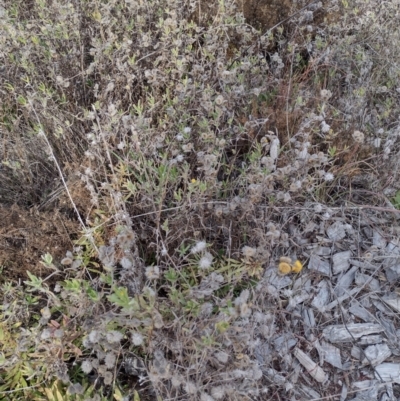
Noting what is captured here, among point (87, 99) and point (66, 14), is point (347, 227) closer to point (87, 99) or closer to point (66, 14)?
point (87, 99)

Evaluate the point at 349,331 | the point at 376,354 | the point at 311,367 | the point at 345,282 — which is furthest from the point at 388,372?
the point at 345,282

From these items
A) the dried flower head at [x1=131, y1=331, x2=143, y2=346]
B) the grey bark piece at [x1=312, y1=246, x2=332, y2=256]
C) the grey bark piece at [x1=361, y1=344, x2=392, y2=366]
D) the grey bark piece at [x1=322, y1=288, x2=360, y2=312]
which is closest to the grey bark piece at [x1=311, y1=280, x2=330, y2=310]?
the grey bark piece at [x1=322, y1=288, x2=360, y2=312]

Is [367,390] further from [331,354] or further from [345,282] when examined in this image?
[345,282]

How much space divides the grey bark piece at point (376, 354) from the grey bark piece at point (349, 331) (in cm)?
7

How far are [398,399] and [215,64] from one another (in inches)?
77.7

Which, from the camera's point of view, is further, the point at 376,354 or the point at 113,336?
the point at 376,354

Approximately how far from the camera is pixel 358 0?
10.3ft

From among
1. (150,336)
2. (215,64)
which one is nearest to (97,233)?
(150,336)

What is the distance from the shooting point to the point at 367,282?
6.85ft

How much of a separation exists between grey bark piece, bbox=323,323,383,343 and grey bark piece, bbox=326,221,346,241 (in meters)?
0.43

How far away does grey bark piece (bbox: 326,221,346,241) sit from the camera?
221 centimetres

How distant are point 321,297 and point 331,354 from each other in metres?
0.26

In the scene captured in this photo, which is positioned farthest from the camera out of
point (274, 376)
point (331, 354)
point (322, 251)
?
point (322, 251)

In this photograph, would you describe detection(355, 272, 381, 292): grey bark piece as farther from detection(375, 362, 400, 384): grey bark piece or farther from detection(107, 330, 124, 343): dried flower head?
detection(107, 330, 124, 343): dried flower head
